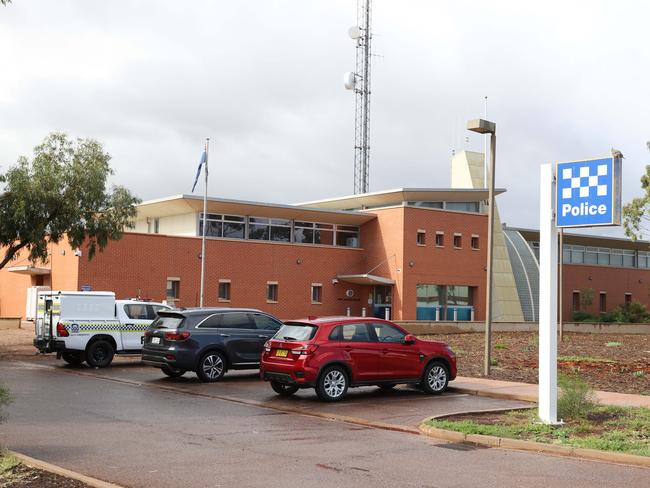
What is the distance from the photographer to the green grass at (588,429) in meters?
10.3

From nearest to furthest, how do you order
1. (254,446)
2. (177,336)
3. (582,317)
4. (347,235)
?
(254,446)
(177,336)
(347,235)
(582,317)

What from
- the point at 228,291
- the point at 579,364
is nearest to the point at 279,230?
the point at 228,291

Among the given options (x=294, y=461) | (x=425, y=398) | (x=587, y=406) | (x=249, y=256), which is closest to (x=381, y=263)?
(x=249, y=256)

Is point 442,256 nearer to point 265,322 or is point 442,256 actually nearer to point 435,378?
point 265,322

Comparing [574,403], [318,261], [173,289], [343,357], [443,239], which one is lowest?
[574,403]

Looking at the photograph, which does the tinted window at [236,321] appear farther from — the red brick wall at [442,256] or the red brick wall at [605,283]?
the red brick wall at [605,283]

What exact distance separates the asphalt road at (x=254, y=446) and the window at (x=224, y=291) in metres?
27.1

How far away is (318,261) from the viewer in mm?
47906

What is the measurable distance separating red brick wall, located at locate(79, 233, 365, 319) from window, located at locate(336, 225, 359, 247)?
650 mm

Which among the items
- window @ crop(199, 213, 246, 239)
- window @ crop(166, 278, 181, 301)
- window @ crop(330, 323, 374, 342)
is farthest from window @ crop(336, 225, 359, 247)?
window @ crop(330, 323, 374, 342)

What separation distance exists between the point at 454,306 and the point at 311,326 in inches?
1421

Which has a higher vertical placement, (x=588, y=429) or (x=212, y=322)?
(x=212, y=322)

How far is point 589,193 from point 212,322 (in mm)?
10228

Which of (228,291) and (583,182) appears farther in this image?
(228,291)
